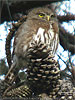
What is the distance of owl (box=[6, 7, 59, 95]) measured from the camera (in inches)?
30.6

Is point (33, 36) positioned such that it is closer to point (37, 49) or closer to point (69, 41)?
point (69, 41)

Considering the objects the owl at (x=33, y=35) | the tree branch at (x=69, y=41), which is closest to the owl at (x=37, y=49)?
the owl at (x=33, y=35)

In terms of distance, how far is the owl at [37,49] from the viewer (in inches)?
30.6

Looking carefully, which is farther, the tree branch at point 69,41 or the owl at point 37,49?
the tree branch at point 69,41

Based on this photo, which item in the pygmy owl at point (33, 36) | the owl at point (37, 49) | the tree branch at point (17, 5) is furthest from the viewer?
the pygmy owl at point (33, 36)

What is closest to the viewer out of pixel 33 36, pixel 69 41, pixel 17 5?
pixel 17 5

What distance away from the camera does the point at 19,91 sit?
0.80 meters

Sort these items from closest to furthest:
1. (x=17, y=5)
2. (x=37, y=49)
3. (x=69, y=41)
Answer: (x=37, y=49)
(x=17, y=5)
(x=69, y=41)

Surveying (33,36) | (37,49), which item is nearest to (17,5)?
(33,36)

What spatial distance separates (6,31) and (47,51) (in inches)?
21.0

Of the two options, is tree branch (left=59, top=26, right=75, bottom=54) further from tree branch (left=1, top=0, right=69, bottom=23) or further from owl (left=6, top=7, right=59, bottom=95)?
tree branch (left=1, top=0, right=69, bottom=23)

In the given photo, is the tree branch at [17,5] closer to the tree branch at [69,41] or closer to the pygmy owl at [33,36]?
the pygmy owl at [33,36]

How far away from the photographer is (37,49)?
2.52 ft

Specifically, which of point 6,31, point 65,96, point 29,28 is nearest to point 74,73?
point 65,96
